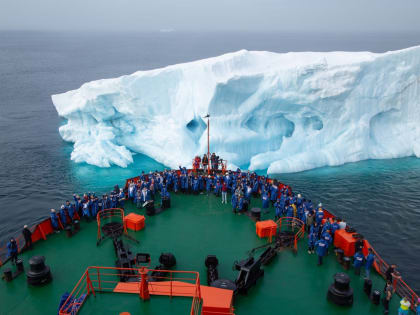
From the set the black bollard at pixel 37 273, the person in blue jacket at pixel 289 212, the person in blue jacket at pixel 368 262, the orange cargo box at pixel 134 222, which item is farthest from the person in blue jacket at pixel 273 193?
the black bollard at pixel 37 273

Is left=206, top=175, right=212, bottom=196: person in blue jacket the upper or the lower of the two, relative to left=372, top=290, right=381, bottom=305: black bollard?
upper

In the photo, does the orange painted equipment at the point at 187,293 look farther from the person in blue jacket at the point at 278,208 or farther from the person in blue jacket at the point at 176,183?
the person in blue jacket at the point at 176,183

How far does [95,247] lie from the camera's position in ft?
45.1

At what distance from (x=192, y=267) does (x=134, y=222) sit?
3468mm

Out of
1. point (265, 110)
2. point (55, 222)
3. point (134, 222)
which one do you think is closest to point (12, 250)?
point (55, 222)

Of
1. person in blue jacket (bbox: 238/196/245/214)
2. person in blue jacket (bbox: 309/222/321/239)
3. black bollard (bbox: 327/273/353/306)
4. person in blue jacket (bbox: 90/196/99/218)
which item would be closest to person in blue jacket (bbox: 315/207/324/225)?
person in blue jacket (bbox: 309/222/321/239)

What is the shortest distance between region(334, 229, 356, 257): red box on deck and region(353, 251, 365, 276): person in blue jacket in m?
0.80

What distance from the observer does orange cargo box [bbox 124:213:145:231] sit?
14805 millimetres

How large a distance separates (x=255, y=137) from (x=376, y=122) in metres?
10.7

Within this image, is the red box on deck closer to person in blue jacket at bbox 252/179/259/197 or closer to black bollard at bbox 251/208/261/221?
black bollard at bbox 251/208/261/221

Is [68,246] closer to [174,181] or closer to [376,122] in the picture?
[174,181]

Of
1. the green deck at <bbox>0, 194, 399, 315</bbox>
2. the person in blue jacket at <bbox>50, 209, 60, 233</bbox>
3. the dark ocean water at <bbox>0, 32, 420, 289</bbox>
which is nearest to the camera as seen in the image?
the green deck at <bbox>0, 194, 399, 315</bbox>

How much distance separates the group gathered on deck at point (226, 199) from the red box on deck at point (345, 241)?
8.2 inches

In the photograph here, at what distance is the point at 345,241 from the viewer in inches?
516
